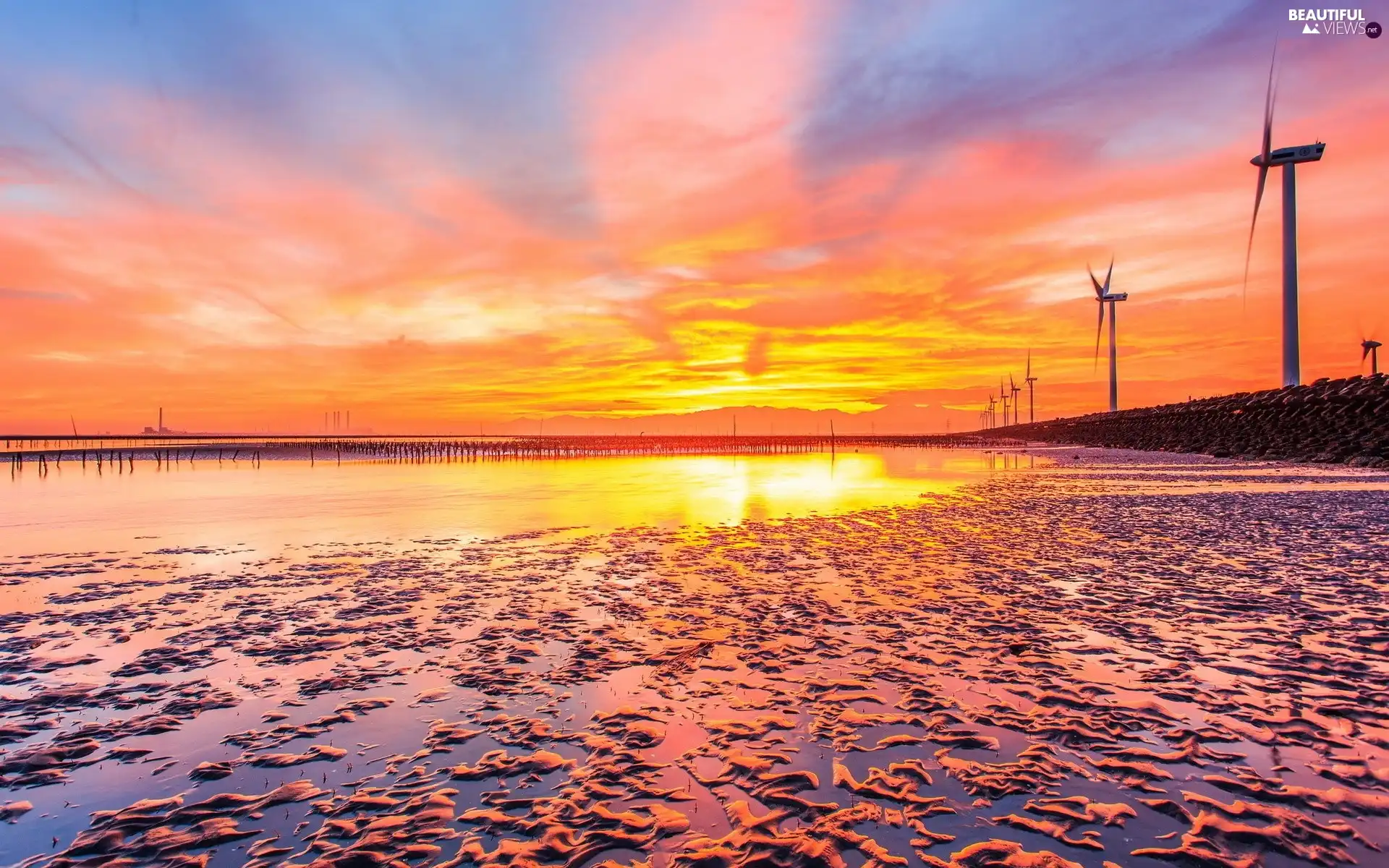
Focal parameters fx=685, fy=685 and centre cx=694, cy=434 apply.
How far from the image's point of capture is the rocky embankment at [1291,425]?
37.8 m

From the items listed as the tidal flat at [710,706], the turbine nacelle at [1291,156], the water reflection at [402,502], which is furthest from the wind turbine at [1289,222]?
the tidal flat at [710,706]

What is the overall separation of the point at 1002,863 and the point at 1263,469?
139 ft

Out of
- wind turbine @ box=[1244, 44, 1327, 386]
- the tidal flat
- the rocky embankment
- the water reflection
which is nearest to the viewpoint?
the tidal flat

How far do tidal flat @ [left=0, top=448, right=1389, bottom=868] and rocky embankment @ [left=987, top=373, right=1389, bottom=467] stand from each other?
101ft

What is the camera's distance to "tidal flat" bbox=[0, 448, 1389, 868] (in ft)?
→ 14.5

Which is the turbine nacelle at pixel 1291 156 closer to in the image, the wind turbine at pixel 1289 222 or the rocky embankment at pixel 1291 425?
the wind turbine at pixel 1289 222

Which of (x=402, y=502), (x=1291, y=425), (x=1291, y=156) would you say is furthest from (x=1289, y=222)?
(x=402, y=502)

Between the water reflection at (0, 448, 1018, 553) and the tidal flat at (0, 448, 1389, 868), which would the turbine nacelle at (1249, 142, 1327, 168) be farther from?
the tidal flat at (0, 448, 1389, 868)

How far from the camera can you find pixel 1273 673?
A: 6977 millimetres

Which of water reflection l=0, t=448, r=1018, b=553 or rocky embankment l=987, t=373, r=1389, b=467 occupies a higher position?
rocky embankment l=987, t=373, r=1389, b=467

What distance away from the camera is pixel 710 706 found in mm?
6566

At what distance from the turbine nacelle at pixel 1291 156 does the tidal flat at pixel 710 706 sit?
6006cm

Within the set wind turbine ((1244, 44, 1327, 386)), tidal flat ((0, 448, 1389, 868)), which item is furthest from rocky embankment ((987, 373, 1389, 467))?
tidal flat ((0, 448, 1389, 868))

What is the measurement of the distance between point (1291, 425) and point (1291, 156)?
29.0 meters
